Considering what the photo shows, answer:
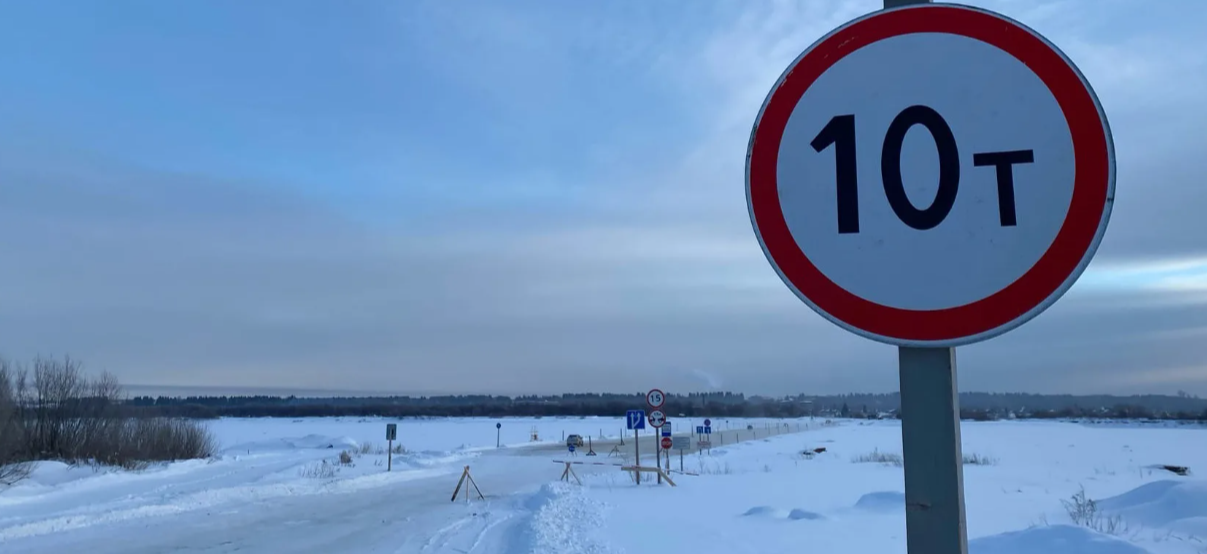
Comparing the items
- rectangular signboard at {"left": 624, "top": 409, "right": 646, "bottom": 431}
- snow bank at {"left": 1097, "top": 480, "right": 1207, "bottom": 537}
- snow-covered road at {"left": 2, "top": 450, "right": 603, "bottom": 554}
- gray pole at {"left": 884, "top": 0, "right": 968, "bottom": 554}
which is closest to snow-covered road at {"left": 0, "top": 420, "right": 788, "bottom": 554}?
snow-covered road at {"left": 2, "top": 450, "right": 603, "bottom": 554}

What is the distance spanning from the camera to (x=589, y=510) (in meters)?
16.7

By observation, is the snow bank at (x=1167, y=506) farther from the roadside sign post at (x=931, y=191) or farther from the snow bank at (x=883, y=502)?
the roadside sign post at (x=931, y=191)

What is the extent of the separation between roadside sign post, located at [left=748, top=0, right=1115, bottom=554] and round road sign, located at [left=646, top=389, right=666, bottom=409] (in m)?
22.2

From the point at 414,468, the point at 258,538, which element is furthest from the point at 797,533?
the point at 414,468

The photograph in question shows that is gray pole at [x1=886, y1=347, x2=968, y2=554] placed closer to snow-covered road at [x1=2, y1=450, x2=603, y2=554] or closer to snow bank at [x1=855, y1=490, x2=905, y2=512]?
snow-covered road at [x1=2, y1=450, x2=603, y2=554]

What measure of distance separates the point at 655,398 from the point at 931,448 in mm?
22527

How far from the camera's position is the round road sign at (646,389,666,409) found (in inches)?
936

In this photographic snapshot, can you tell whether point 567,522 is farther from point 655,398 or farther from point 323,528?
point 655,398

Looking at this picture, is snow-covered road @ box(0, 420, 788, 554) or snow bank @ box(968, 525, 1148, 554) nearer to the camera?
snow bank @ box(968, 525, 1148, 554)

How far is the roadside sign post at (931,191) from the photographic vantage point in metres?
1.60

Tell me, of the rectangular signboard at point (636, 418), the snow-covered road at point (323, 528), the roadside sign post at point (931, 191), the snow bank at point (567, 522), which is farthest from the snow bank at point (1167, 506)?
the rectangular signboard at point (636, 418)

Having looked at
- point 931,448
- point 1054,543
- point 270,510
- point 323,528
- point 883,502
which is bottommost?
point 270,510

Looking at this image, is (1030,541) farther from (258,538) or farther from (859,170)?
(258,538)

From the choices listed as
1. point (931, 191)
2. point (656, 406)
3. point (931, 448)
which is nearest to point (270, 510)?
point (656, 406)
